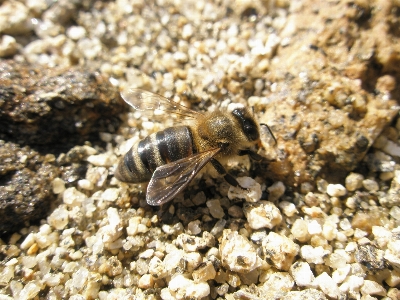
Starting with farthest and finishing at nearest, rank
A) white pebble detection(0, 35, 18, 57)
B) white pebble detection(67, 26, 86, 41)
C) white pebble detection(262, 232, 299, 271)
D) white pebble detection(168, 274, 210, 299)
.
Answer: white pebble detection(67, 26, 86, 41), white pebble detection(0, 35, 18, 57), white pebble detection(262, 232, 299, 271), white pebble detection(168, 274, 210, 299)

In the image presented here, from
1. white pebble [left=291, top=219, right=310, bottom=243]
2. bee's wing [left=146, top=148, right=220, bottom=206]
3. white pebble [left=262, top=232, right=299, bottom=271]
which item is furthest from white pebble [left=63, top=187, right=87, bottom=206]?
white pebble [left=291, top=219, right=310, bottom=243]

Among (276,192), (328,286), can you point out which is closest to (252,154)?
(276,192)

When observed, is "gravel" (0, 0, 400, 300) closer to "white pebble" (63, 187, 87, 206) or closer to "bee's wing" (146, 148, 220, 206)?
"white pebble" (63, 187, 87, 206)

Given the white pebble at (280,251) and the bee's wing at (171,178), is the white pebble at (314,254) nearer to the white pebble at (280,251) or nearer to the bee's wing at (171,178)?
the white pebble at (280,251)

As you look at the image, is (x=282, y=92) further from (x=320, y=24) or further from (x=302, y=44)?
(x=320, y=24)

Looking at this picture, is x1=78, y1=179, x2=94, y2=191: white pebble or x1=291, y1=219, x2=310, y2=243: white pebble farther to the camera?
x1=78, y1=179, x2=94, y2=191: white pebble

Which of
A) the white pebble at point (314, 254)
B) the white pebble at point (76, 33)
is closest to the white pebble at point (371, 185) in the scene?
the white pebble at point (314, 254)
